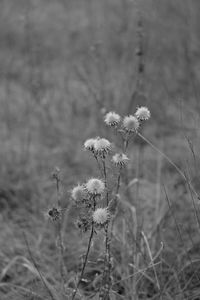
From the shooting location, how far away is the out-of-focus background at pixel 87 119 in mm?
2350

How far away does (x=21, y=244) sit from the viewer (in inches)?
97.1

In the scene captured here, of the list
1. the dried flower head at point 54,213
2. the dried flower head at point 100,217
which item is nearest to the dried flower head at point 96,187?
the dried flower head at point 100,217

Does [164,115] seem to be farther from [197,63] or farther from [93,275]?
[93,275]

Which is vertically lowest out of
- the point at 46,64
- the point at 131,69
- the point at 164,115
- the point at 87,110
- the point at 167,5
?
the point at 164,115

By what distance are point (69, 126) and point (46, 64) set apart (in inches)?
57.5

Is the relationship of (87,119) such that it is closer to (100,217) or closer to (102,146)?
(102,146)

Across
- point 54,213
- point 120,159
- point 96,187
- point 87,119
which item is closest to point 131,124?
point 120,159

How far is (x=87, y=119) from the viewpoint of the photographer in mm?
4027

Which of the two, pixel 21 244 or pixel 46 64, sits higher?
pixel 46 64

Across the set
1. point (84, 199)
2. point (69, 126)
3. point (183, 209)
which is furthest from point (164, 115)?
point (84, 199)

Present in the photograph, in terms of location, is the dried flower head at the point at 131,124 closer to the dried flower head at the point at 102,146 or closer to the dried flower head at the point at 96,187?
the dried flower head at the point at 102,146

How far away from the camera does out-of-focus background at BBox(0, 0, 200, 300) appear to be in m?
2.35

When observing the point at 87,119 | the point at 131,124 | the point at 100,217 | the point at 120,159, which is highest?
the point at 87,119

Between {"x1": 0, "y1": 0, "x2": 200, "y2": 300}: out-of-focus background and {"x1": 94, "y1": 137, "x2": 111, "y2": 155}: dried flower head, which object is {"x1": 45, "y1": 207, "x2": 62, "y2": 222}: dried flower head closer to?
{"x1": 94, "y1": 137, "x2": 111, "y2": 155}: dried flower head
